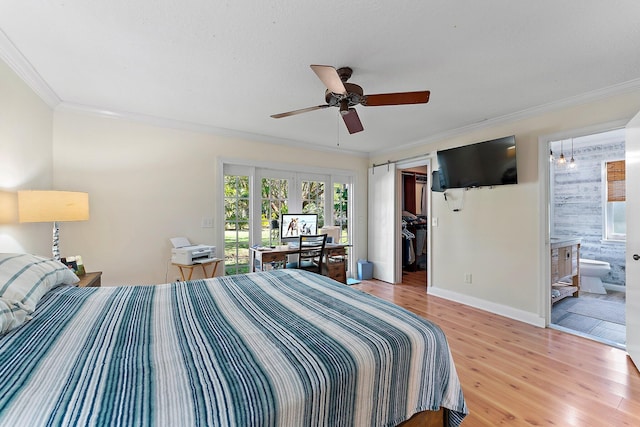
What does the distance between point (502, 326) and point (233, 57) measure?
3.56 m

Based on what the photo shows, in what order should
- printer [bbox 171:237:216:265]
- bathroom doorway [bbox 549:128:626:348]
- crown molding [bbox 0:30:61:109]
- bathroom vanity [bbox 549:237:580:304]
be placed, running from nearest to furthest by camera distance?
crown molding [bbox 0:30:61:109] → printer [bbox 171:237:216:265] → bathroom vanity [bbox 549:237:580:304] → bathroom doorway [bbox 549:128:626:348]

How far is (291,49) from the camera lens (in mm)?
1902

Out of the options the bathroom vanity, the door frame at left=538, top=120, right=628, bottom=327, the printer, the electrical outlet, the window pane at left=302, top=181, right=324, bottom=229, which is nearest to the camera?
the door frame at left=538, top=120, right=628, bottom=327

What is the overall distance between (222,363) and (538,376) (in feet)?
7.69

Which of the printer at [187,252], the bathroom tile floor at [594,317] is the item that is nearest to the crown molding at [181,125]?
the printer at [187,252]

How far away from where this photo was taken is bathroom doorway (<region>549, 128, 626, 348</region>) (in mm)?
3668

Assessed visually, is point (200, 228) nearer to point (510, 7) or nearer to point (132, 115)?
point (132, 115)

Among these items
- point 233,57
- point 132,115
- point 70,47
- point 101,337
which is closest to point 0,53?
point 70,47

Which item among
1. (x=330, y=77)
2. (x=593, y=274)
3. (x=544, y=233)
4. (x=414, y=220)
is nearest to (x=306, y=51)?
(x=330, y=77)

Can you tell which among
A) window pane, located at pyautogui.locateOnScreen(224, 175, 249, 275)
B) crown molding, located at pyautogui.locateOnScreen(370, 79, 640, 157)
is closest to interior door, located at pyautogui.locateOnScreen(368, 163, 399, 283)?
crown molding, located at pyautogui.locateOnScreen(370, 79, 640, 157)

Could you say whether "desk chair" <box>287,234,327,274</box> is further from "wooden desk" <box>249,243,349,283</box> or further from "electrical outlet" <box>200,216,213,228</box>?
"electrical outlet" <box>200,216,213,228</box>

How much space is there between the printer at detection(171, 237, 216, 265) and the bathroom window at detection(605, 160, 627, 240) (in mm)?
5682

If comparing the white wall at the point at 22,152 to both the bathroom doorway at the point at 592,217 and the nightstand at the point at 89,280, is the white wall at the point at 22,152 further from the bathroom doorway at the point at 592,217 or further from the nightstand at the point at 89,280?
the bathroom doorway at the point at 592,217

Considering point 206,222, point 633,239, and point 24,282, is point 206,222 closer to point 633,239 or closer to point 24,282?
point 24,282
